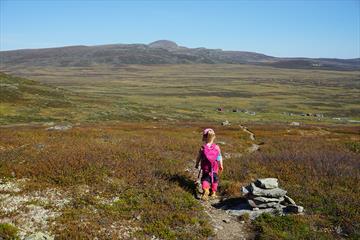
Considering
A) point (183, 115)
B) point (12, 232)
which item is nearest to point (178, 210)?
point (12, 232)

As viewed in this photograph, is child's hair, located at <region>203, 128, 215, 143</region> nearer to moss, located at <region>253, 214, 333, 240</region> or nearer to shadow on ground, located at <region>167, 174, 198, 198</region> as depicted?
shadow on ground, located at <region>167, 174, 198, 198</region>

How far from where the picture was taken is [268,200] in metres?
15.8

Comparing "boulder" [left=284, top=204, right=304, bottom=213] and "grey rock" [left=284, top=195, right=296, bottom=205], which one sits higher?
"grey rock" [left=284, top=195, right=296, bottom=205]

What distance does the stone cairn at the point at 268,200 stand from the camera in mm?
15578

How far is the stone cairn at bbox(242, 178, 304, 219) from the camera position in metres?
15.6

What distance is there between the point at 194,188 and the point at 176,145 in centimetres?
1408

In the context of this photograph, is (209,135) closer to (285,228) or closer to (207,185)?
(207,185)

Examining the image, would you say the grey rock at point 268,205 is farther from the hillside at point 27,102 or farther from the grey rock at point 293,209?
the hillside at point 27,102

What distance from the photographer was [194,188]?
721 inches

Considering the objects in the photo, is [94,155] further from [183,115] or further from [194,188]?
[183,115]

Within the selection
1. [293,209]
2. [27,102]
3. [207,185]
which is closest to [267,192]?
[293,209]

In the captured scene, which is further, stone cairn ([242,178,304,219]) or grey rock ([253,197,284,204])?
grey rock ([253,197,284,204])

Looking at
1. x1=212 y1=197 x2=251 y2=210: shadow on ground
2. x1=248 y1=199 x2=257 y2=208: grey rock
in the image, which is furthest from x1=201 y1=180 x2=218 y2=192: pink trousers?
x1=248 y1=199 x2=257 y2=208: grey rock

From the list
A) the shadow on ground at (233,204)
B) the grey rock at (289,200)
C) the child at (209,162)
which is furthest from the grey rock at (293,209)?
the child at (209,162)
